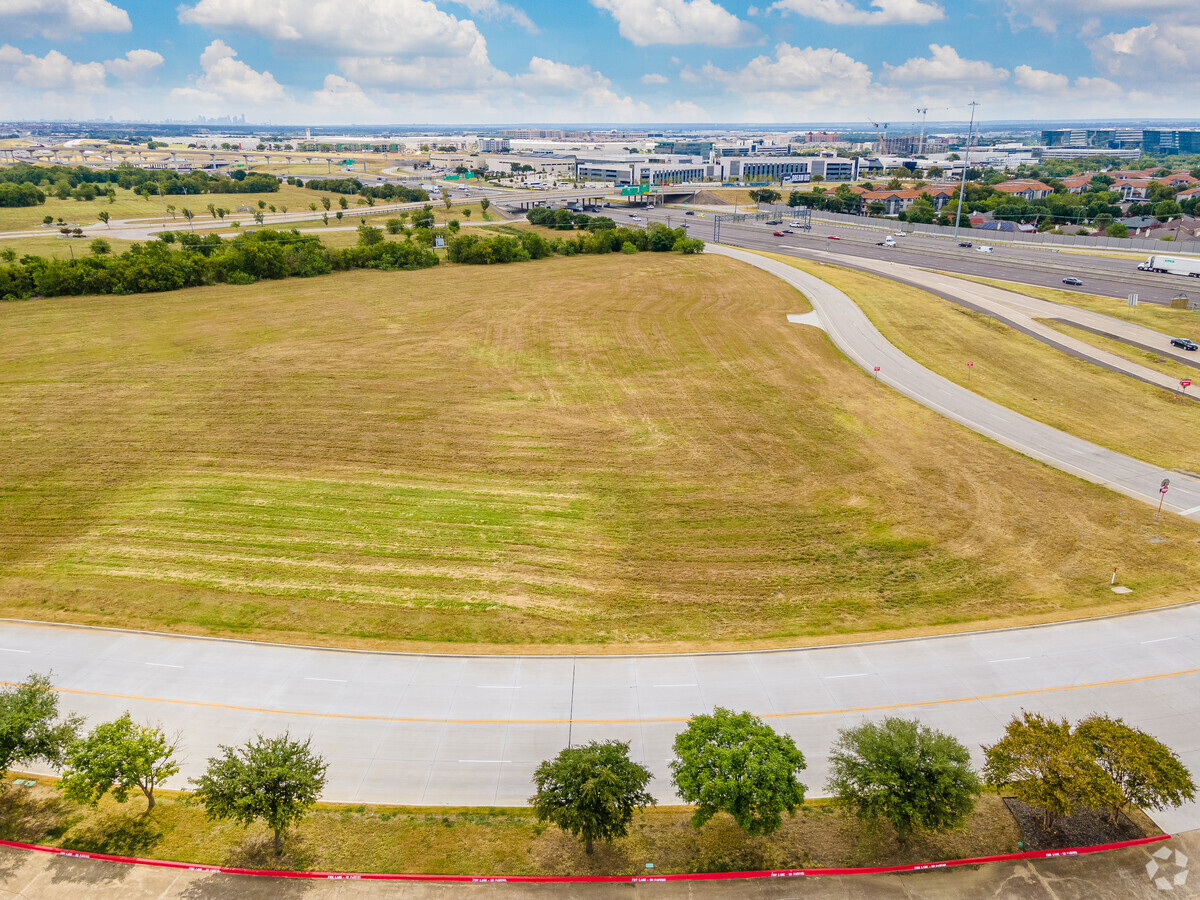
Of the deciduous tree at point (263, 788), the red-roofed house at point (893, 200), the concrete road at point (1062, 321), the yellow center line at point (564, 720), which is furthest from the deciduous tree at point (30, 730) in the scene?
the red-roofed house at point (893, 200)

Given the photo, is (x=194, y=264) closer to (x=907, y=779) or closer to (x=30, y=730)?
(x=30, y=730)

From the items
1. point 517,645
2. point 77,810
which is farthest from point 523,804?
point 77,810

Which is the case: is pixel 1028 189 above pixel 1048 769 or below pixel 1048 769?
above

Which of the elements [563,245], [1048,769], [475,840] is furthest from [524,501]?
[563,245]

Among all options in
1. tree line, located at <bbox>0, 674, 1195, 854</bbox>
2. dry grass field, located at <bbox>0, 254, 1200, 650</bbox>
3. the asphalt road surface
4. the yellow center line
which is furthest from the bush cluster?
tree line, located at <bbox>0, 674, 1195, 854</bbox>

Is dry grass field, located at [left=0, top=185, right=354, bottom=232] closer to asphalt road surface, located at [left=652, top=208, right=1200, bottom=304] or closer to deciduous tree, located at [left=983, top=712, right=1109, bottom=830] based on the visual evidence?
asphalt road surface, located at [left=652, top=208, right=1200, bottom=304]

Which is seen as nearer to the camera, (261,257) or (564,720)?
(564,720)
